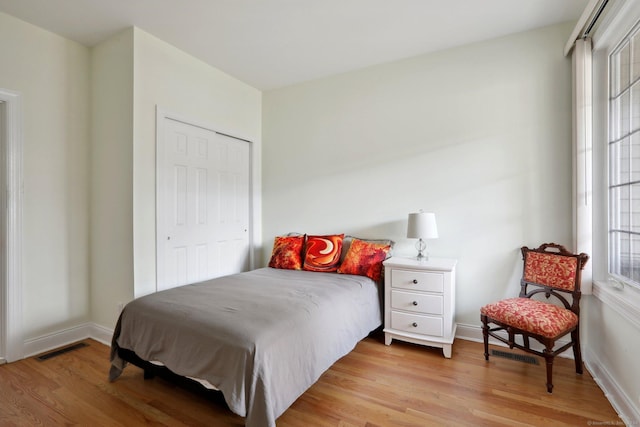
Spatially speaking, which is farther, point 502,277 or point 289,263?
point 289,263

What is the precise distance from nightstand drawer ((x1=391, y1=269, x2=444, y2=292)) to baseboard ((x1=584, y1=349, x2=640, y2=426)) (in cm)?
106

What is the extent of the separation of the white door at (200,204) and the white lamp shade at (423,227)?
6.56ft

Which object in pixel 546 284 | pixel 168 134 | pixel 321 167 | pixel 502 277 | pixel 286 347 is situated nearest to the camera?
pixel 286 347

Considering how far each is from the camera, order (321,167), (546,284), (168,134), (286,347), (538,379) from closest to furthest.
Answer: (286,347), (538,379), (546,284), (168,134), (321,167)

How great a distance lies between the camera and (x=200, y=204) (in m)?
3.09

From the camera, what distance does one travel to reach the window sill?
162cm

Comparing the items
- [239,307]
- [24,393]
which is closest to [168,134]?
[239,307]

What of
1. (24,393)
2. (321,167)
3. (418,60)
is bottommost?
(24,393)

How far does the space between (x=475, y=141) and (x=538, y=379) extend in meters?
1.87

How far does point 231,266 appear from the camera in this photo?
347 cm

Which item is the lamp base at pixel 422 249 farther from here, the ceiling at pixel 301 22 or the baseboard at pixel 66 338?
the baseboard at pixel 66 338

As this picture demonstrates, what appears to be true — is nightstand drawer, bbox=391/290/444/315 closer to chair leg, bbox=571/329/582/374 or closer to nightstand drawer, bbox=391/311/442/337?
nightstand drawer, bbox=391/311/442/337

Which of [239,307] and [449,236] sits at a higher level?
[449,236]

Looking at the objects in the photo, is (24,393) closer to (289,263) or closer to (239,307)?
(239,307)
